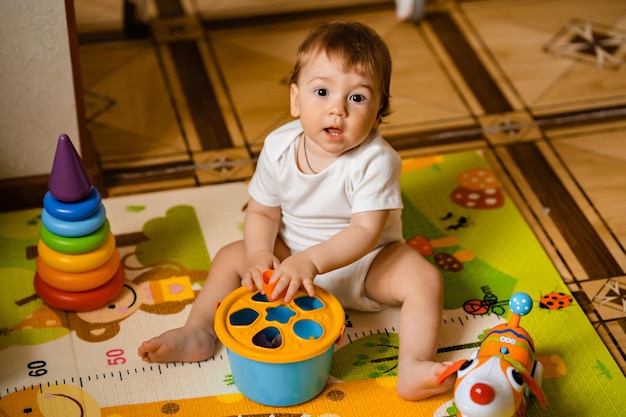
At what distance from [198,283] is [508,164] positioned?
0.62 m

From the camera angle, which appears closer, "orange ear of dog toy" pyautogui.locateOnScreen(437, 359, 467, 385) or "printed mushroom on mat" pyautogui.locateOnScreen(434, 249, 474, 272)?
"orange ear of dog toy" pyautogui.locateOnScreen(437, 359, 467, 385)

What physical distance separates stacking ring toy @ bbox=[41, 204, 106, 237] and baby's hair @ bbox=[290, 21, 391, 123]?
0.34 m

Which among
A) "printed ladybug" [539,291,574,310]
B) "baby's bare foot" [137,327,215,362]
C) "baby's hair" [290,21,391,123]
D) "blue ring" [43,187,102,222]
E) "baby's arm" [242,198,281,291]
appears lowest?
"printed ladybug" [539,291,574,310]

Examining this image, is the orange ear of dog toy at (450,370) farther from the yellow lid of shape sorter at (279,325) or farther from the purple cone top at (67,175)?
the purple cone top at (67,175)

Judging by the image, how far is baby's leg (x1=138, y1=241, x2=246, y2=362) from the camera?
120 cm

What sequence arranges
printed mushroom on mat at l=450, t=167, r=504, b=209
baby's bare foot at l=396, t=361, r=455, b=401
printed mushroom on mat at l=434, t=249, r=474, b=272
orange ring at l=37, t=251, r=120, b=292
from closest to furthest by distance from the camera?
baby's bare foot at l=396, t=361, r=455, b=401 → orange ring at l=37, t=251, r=120, b=292 → printed mushroom on mat at l=434, t=249, r=474, b=272 → printed mushroom on mat at l=450, t=167, r=504, b=209

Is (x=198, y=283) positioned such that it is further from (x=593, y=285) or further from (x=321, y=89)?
(x=593, y=285)

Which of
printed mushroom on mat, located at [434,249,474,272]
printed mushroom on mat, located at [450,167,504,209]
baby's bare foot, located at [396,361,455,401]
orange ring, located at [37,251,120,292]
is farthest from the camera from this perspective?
printed mushroom on mat, located at [450,167,504,209]

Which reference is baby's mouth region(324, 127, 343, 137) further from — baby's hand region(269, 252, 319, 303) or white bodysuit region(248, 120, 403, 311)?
baby's hand region(269, 252, 319, 303)

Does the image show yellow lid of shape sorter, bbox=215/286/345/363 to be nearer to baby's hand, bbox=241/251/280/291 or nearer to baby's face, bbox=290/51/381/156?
baby's hand, bbox=241/251/280/291

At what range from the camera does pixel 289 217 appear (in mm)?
1299

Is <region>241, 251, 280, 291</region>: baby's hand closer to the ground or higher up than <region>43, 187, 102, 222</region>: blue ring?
closer to the ground

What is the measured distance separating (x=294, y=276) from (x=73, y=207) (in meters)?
0.31

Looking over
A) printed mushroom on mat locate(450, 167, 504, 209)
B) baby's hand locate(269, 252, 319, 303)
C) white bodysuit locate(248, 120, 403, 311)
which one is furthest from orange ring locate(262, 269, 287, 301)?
printed mushroom on mat locate(450, 167, 504, 209)
